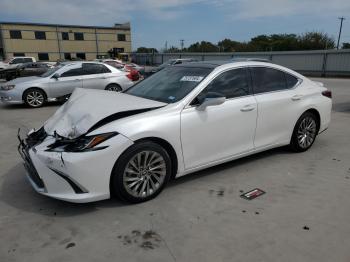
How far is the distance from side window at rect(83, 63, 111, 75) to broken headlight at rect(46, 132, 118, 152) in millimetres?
8376

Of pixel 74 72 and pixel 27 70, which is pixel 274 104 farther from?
pixel 27 70

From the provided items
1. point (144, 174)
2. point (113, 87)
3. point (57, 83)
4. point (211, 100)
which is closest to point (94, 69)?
point (113, 87)

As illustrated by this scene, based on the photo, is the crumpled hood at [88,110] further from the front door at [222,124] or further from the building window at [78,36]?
the building window at [78,36]

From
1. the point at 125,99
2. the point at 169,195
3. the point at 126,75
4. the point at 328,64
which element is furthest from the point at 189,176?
the point at 328,64

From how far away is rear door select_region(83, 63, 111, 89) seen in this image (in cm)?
1105

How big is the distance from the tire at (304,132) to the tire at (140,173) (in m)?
2.49

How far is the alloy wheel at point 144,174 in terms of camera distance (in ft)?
11.2

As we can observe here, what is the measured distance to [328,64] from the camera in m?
29.1

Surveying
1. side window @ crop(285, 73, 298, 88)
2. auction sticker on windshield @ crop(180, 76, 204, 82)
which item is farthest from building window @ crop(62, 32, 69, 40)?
auction sticker on windshield @ crop(180, 76, 204, 82)

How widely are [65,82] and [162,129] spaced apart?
324 inches

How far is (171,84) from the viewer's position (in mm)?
4305

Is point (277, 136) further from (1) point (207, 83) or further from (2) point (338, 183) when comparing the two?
(1) point (207, 83)

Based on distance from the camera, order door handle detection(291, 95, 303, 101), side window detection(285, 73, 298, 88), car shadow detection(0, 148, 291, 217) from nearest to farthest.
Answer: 1. car shadow detection(0, 148, 291, 217)
2. door handle detection(291, 95, 303, 101)
3. side window detection(285, 73, 298, 88)

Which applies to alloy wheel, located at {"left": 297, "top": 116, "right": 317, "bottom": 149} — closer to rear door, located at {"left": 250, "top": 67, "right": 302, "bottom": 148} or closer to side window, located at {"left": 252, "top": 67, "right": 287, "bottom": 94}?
rear door, located at {"left": 250, "top": 67, "right": 302, "bottom": 148}
